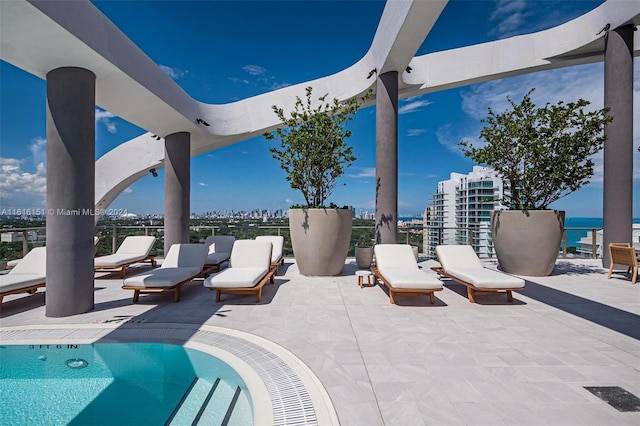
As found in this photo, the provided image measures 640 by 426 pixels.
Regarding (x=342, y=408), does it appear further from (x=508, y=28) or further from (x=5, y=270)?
(x=508, y=28)

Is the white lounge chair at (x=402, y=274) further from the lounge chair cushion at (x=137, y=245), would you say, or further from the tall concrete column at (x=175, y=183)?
the tall concrete column at (x=175, y=183)

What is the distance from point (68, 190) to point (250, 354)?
3.48m

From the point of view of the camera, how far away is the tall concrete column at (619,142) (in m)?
7.49

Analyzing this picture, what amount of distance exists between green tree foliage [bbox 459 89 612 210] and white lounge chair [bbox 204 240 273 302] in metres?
5.63

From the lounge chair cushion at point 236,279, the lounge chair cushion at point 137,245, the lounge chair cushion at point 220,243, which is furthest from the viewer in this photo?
the lounge chair cushion at point 220,243

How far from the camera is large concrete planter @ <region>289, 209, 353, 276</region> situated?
6512 mm

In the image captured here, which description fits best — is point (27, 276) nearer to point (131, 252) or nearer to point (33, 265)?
point (33, 265)

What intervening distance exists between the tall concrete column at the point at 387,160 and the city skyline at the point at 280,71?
40 cm

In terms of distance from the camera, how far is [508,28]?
10.2 metres

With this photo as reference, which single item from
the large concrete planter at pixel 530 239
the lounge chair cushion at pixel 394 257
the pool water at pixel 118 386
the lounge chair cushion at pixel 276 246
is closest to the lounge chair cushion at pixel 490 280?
the lounge chair cushion at pixel 394 257

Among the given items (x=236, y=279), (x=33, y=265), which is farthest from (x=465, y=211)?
(x=33, y=265)

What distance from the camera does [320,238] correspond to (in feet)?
21.6

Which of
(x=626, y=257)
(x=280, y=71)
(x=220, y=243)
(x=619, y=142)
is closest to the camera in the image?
(x=626, y=257)

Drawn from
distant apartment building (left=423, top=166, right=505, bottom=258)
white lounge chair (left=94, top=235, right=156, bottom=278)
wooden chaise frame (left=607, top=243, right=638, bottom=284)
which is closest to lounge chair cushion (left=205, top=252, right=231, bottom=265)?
white lounge chair (left=94, top=235, right=156, bottom=278)
